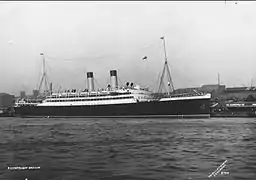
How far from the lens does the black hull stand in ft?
199

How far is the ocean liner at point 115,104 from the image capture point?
61031 millimetres

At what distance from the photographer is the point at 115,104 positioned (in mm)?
69062

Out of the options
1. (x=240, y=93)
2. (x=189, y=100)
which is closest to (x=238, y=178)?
(x=189, y=100)

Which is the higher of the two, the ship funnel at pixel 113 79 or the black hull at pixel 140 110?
the ship funnel at pixel 113 79

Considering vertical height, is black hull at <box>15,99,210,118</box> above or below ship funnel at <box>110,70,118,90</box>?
below

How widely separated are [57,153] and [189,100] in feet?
159

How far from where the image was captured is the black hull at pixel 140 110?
6072 centimetres

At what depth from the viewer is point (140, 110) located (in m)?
65.1

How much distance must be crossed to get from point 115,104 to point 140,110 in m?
7.38

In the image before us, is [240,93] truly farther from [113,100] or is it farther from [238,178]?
[238,178]

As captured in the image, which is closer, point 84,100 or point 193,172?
point 193,172

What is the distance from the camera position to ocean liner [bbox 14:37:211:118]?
200 feet

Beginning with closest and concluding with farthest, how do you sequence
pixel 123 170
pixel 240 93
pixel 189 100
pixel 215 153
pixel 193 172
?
pixel 193 172 < pixel 123 170 < pixel 215 153 < pixel 189 100 < pixel 240 93

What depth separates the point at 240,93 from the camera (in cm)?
13275
